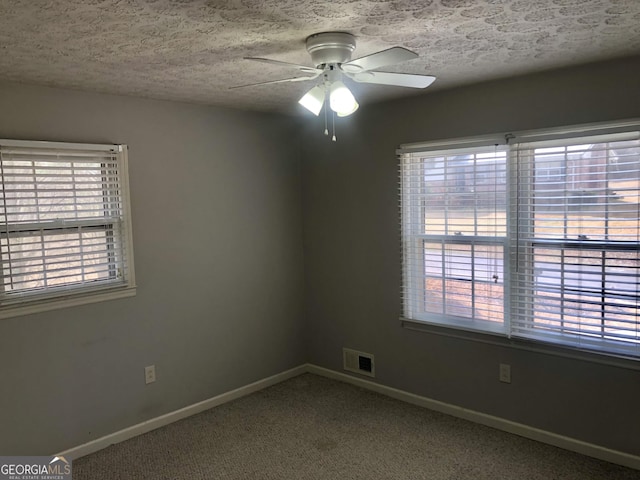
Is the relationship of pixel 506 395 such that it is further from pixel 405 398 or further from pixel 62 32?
pixel 62 32

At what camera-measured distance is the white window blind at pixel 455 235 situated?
126 inches

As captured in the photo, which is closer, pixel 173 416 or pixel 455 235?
pixel 455 235

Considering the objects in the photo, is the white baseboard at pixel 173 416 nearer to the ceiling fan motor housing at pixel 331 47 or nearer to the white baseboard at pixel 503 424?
the white baseboard at pixel 503 424

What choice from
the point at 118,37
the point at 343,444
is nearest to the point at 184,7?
the point at 118,37

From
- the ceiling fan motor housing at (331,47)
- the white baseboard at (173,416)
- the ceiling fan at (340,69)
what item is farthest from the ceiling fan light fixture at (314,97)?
the white baseboard at (173,416)

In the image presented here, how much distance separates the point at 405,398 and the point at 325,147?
82.5 inches

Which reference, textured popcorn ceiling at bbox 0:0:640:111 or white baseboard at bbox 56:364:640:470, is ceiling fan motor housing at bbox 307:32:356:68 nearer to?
textured popcorn ceiling at bbox 0:0:640:111

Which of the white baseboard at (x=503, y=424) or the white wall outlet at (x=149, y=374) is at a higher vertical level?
the white wall outlet at (x=149, y=374)

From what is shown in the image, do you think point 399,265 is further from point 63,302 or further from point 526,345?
point 63,302

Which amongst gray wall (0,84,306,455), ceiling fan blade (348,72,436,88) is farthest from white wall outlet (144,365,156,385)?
ceiling fan blade (348,72,436,88)

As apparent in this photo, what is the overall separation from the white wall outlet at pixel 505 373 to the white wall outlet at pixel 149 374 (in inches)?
92.4

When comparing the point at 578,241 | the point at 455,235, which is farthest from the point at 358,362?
the point at 578,241

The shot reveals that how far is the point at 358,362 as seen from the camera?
4.02 meters

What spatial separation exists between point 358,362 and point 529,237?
67.9 inches
